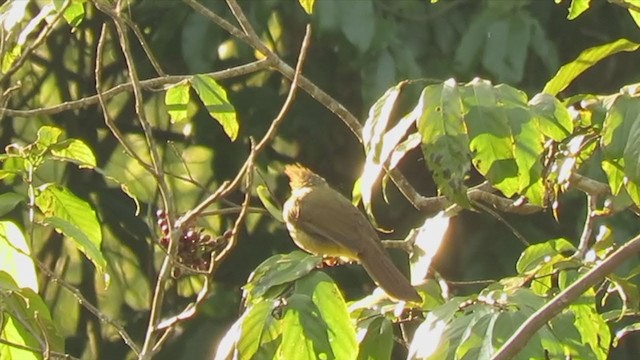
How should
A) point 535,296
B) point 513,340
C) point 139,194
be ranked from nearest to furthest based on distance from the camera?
point 513,340 → point 535,296 → point 139,194

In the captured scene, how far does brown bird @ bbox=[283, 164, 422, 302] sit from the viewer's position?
6.15ft

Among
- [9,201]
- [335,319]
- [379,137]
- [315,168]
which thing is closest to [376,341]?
[335,319]

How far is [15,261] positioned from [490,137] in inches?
21.9

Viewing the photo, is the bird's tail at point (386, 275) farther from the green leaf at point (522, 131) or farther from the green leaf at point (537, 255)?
the green leaf at point (522, 131)

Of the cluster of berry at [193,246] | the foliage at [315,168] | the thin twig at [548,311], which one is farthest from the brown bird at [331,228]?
the thin twig at [548,311]

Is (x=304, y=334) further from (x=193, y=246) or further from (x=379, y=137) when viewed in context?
(x=193, y=246)

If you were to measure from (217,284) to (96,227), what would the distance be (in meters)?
2.05

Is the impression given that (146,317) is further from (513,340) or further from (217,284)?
(513,340)

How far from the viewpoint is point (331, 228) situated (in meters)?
1.94

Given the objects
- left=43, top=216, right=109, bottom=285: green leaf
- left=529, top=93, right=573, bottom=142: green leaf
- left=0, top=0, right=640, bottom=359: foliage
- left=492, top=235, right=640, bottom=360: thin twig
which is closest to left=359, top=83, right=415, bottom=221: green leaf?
left=0, top=0, right=640, bottom=359: foliage

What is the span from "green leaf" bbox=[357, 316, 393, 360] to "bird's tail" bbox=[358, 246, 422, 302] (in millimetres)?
130

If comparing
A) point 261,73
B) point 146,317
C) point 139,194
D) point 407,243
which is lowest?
point 146,317

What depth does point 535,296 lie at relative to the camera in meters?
1.19

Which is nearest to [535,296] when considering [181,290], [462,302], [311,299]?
[462,302]
